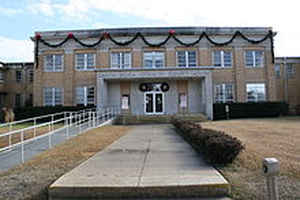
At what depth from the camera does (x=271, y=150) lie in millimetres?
7453

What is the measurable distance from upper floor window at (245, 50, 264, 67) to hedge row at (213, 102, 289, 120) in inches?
168

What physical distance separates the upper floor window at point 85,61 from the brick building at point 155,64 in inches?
3.9

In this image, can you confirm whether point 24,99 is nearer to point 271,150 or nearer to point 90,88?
point 90,88

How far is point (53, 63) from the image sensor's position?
974 inches

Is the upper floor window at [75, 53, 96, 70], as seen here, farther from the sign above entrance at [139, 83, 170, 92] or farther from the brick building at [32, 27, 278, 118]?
the sign above entrance at [139, 83, 170, 92]

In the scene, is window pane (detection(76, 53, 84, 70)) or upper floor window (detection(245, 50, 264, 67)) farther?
window pane (detection(76, 53, 84, 70))

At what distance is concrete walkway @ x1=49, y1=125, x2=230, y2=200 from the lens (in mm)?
4328

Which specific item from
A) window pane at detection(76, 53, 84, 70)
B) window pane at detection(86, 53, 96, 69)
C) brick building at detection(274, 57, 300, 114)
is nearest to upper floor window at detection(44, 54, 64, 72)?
window pane at detection(76, 53, 84, 70)

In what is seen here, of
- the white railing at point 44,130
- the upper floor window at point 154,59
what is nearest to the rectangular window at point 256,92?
the upper floor window at point 154,59

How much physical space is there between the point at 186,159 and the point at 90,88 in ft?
62.0

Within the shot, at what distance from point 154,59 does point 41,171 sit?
19556 mm

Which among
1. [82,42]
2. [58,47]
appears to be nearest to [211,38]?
[82,42]

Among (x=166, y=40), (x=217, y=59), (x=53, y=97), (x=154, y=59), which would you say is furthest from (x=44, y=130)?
(x=217, y=59)

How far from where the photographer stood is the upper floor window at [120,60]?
79.5 feet
